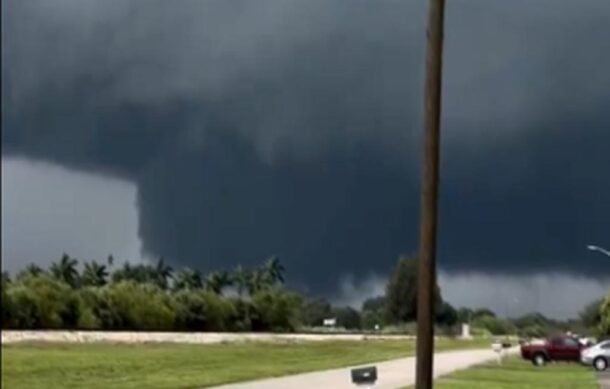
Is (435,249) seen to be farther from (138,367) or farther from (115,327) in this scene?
(115,327)

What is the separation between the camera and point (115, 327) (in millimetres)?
80688

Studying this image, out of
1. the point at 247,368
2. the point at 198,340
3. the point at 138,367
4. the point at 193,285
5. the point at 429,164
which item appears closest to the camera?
the point at 429,164

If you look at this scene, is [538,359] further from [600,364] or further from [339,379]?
[339,379]

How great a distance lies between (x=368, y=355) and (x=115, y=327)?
2100 cm

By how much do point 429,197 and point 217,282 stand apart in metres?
71.3

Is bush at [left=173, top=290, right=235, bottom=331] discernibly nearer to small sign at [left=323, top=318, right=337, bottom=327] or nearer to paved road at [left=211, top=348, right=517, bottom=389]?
small sign at [left=323, top=318, right=337, bottom=327]

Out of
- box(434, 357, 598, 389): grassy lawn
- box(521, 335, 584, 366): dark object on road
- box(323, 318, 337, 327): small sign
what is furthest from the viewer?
box(323, 318, 337, 327): small sign

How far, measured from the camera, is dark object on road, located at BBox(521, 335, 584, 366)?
65.8m

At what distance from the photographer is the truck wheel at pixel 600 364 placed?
59.4 m

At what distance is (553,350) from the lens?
6625cm

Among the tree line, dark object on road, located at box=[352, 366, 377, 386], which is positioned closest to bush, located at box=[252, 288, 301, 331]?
the tree line

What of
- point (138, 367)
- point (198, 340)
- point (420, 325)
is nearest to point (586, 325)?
point (198, 340)

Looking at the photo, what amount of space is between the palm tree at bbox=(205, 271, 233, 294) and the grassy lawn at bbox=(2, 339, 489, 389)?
7.34 metres

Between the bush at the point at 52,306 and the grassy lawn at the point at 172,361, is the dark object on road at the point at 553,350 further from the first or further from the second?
the bush at the point at 52,306
